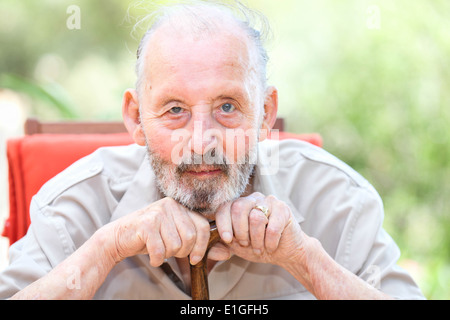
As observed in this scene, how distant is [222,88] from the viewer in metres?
1.12

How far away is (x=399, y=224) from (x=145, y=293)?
353 centimetres

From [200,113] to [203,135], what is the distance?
6 centimetres

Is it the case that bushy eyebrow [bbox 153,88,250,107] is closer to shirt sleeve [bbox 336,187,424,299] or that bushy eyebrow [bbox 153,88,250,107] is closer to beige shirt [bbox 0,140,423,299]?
beige shirt [bbox 0,140,423,299]

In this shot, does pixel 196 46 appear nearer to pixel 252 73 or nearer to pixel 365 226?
pixel 252 73

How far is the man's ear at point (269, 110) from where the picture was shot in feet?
4.41

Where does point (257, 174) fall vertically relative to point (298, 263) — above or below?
above

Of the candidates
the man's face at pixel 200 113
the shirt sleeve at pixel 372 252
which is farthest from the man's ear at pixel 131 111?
the shirt sleeve at pixel 372 252

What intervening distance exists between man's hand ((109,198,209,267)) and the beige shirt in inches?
9.6

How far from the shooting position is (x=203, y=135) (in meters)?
1.10

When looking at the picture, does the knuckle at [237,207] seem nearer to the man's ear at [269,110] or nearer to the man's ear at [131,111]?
the man's ear at [269,110]

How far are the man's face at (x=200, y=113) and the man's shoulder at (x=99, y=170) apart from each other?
0.28 m

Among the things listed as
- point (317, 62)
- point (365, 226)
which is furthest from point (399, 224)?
point (365, 226)
